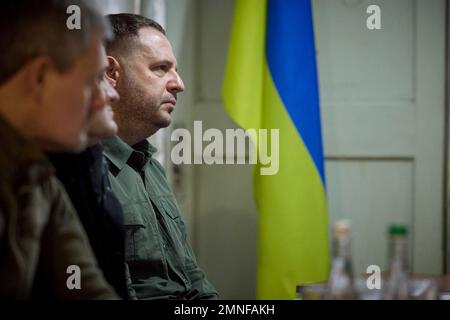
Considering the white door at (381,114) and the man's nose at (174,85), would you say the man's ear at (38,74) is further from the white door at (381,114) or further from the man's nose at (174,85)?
the white door at (381,114)

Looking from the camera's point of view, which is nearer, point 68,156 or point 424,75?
point 68,156

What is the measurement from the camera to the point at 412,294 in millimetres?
811

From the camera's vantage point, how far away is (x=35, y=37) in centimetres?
68

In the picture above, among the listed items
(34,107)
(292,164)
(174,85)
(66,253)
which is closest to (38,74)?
(34,107)

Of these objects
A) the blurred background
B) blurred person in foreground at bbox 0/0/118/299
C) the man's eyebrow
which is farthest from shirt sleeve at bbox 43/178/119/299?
the blurred background

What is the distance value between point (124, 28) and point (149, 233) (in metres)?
0.51

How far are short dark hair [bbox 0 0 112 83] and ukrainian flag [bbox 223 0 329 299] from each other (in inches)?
51.9

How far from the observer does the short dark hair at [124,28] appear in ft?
4.59

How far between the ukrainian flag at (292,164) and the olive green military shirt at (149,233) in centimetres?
59

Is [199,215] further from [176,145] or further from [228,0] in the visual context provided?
[228,0]

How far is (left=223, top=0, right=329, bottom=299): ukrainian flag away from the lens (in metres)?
1.94

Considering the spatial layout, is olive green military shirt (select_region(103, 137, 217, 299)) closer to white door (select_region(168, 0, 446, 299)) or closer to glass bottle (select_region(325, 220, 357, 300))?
glass bottle (select_region(325, 220, 357, 300))
